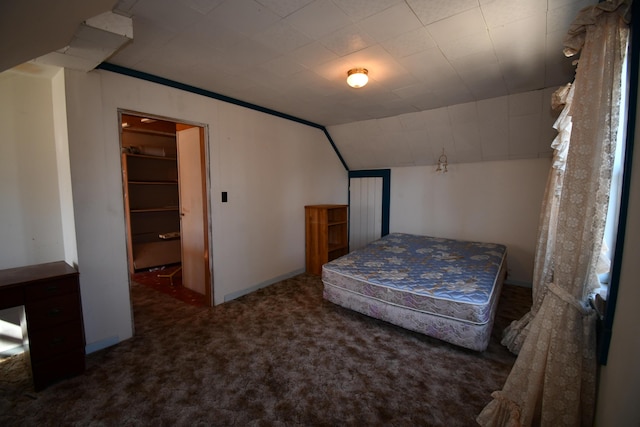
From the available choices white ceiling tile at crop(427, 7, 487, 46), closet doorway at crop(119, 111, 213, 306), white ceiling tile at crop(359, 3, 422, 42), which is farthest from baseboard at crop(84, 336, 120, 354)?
white ceiling tile at crop(427, 7, 487, 46)

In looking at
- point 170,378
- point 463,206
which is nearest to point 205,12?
point 170,378

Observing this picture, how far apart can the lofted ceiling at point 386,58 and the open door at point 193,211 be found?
2.63 feet

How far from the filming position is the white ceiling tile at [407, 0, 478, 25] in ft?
4.78

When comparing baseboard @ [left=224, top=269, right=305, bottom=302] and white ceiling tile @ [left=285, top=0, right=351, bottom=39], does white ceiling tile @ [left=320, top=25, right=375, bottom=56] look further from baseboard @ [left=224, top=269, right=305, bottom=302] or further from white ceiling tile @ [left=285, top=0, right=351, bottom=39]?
baseboard @ [left=224, top=269, right=305, bottom=302]

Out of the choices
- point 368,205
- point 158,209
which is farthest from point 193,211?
point 368,205

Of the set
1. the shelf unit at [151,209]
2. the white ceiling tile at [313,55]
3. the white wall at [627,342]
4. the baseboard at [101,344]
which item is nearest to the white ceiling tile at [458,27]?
the white ceiling tile at [313,55]

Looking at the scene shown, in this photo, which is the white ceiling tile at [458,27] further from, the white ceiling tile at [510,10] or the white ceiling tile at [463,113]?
the white ceiling tile at [463,113]

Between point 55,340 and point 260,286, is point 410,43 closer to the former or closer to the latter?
point 260,286

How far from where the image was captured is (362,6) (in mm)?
1493

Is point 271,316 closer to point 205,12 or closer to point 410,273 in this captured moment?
point 410,273

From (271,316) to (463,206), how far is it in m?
3.28

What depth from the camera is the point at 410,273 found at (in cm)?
262

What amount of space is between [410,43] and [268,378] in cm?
261

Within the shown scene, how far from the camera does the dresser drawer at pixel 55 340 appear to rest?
1.71 metres
